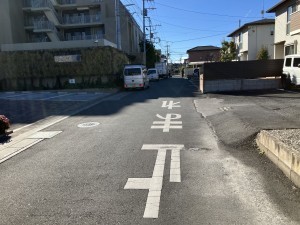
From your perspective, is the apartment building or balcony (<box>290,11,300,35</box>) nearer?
balcony (<box>290,11,300,35</box>)

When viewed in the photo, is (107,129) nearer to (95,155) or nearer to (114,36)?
(95,155)

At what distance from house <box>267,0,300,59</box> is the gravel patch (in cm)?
1574

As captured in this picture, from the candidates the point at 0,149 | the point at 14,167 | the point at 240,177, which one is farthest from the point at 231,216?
the point at 0,149

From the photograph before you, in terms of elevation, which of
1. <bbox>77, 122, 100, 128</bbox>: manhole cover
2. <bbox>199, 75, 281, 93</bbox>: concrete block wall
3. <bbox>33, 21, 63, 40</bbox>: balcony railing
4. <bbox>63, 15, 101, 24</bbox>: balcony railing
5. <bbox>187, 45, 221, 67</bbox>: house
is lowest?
<bbox>77, 122, 100, 128</bbox>: manhole cover

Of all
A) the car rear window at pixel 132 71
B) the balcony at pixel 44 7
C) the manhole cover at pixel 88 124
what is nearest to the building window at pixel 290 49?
the car rear window at pixel 132 71

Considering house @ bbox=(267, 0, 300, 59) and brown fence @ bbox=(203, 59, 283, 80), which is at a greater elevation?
house @ bbox=(267, 0, 300, 59)

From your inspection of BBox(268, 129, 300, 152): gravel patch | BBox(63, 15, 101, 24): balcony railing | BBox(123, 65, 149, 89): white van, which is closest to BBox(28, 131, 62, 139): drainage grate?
BBox(268, 129, 300, 152): gravel patch

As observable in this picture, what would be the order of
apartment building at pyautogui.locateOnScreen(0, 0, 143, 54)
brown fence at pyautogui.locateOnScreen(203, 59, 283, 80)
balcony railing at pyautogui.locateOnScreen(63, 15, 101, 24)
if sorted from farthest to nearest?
1. balcony railing at pyautogui.locateOnScreen(63, 15, 101, 24)
2. apartment building at pyautogui.locateOnScreen(0, 0, 143, 54)
3. brown fence at pyautogui.locateOnScreen(203, 59, 283, 80)

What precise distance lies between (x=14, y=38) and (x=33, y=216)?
42.6 meters

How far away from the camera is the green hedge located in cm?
2633

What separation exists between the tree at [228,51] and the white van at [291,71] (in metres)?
24.0

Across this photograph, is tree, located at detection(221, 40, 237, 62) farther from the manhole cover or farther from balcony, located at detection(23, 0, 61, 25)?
the manhole cover

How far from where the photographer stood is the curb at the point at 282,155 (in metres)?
4.69

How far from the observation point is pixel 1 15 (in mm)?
40375
